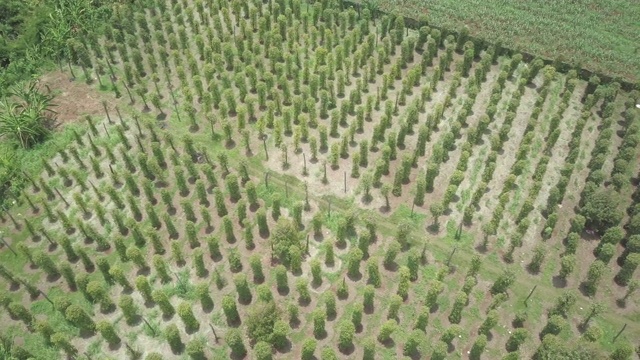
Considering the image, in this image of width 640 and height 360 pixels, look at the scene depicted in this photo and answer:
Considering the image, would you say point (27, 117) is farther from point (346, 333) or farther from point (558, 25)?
point (558, 25)

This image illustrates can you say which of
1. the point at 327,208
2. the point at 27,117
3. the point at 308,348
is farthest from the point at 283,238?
the point at 27,117

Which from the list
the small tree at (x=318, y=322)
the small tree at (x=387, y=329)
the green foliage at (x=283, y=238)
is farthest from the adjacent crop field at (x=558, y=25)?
the small tree at (x=318, y=322)

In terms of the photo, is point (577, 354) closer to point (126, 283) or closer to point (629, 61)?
point (126, 283)

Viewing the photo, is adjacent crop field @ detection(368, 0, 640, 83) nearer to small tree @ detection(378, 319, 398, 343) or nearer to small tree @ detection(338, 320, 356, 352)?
small tree @ detection(378, 319, 398, 343)

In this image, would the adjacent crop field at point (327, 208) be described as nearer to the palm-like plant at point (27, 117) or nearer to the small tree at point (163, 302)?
the small tree at point (163, 302)

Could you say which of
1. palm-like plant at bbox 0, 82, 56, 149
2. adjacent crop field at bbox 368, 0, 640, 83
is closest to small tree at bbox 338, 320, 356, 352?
palm-like plant at bbox 0, 82, 56, 149
